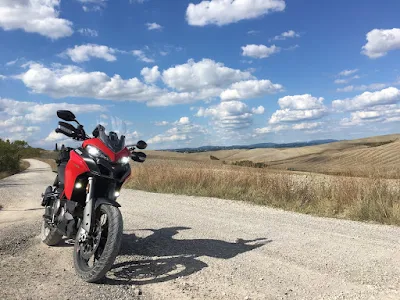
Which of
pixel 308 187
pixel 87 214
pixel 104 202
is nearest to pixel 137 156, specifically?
pixel 104 202

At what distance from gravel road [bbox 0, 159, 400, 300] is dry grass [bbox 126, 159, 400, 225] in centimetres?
87

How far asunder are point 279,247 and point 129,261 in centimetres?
230

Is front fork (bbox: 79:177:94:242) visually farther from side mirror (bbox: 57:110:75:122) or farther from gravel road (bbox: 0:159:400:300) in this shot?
side mirror (bbox: 57:110:75:122)

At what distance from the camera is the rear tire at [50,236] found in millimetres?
5696

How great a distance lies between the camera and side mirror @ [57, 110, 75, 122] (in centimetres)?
484

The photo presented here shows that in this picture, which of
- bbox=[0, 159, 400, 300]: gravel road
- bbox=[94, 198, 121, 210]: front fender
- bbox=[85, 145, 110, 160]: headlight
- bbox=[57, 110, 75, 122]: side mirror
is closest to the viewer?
bbox=[0, 159, 400, 300]: gravel road

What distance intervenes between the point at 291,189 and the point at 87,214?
748 centimetres

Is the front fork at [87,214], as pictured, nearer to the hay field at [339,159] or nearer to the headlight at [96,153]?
the headlight at [96,153]

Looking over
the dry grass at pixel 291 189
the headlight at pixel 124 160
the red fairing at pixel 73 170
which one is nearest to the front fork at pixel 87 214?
the red fairing at pixel 73 170

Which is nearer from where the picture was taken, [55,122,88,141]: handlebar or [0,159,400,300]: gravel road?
[0,159,400,300]: gravel road

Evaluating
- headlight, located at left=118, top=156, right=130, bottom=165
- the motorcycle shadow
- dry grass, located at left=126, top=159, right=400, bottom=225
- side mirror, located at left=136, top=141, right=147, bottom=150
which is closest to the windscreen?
headlight, located at left=118, top=156, right=130, bottom=165

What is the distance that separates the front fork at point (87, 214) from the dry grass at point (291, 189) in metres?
6.08

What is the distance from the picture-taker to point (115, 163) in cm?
454

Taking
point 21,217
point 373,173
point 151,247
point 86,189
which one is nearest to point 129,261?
point 151,247
